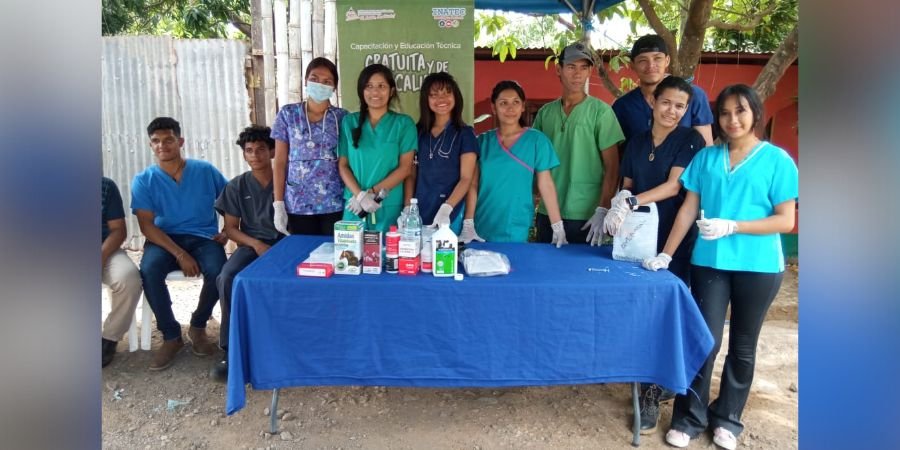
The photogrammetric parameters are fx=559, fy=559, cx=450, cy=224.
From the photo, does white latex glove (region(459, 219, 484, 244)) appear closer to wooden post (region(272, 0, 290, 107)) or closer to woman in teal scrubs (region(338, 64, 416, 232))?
woman in teal scrubs (region(338, 64, 416, 232))

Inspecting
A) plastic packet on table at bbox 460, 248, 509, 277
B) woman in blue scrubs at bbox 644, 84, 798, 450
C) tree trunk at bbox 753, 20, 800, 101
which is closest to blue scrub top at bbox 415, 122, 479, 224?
plastic packet on table at bbox 460, 248, 509, 277

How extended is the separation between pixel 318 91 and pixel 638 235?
1.89 meters

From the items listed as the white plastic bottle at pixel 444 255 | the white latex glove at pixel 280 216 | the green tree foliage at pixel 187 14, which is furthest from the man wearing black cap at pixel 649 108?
the green tree foliage at pixel 187 14

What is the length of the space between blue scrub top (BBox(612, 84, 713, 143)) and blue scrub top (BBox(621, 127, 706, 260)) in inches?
10.3

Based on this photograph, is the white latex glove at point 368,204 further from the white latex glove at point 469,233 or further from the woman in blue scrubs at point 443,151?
the white latex glove at point 469,233

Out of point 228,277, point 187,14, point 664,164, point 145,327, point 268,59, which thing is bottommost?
point 145,327

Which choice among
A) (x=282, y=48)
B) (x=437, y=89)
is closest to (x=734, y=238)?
(x=437, y=89)

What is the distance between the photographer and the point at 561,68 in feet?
10.5

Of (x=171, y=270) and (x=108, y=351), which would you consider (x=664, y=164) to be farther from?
(x=108, y=351)

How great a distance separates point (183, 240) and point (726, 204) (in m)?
3.28

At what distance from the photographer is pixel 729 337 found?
250cm

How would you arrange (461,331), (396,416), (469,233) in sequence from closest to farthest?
(461,331) < (396,416) < (469,233)

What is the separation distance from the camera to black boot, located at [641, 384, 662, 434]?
2.69 meters

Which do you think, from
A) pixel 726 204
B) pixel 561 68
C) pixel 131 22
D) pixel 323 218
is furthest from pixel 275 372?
pixel 131 22
